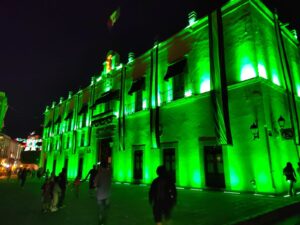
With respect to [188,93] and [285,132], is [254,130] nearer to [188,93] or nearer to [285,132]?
[285,132]

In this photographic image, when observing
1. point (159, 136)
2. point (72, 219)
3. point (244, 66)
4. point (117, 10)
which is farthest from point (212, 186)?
point (117, 10)

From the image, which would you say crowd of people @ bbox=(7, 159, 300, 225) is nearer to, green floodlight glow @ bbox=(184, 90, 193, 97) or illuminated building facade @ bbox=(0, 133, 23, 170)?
green floodlight glow @ bbox=(184, 90, 193, 97)

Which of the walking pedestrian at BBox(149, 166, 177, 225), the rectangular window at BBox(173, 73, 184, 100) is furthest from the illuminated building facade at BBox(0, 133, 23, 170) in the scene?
the walking pedestrian at BBox(149, 166, 177, 225)

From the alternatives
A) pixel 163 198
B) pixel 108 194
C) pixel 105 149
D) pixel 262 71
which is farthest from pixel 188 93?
pixel 163 198

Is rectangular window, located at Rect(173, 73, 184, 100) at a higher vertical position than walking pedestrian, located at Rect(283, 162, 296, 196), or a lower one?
higher

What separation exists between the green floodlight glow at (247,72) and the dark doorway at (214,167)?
14.0ft

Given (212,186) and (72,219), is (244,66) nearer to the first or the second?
(212,186)

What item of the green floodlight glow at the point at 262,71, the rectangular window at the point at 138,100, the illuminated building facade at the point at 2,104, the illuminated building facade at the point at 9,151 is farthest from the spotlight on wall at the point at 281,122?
the illuminated building facade at the point at 9,151

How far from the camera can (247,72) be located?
1274cm

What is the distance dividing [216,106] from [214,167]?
3.59 meters

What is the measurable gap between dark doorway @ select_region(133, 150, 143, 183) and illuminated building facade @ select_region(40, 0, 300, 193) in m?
0.08

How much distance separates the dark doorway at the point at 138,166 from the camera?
18.2 m

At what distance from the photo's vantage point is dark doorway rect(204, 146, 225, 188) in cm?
1291

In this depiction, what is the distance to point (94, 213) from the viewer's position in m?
7.68
